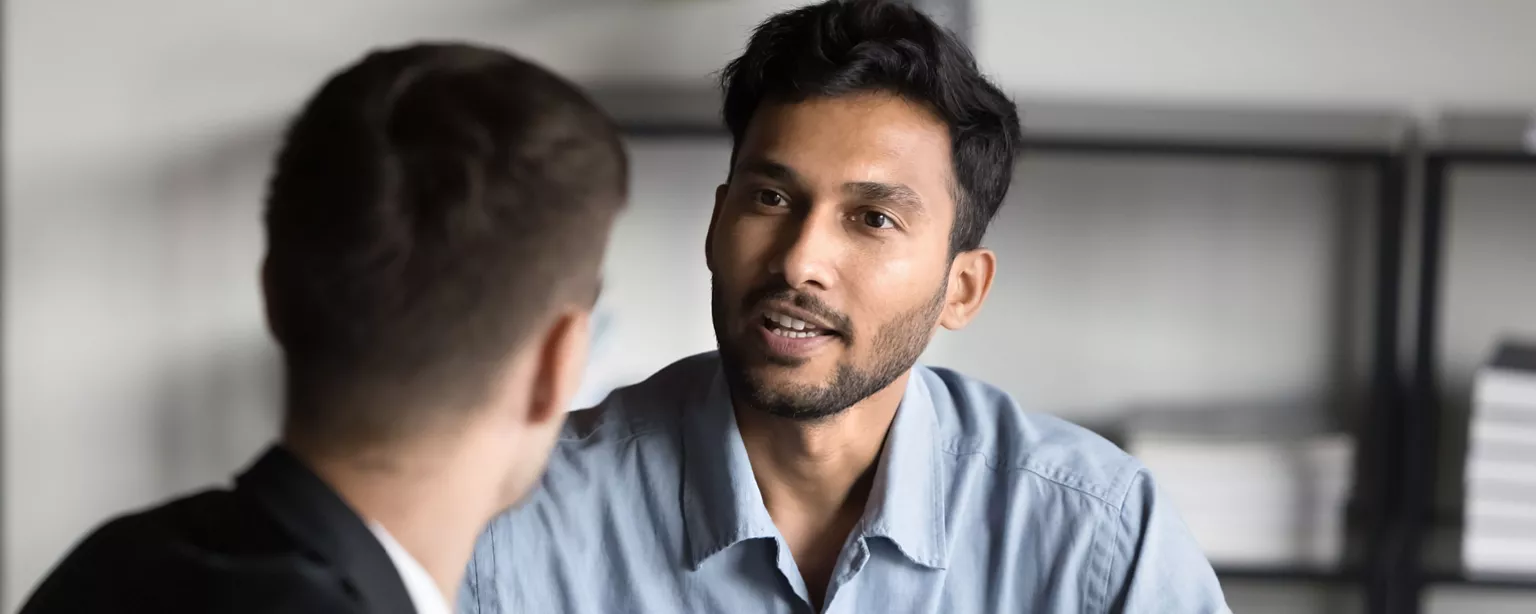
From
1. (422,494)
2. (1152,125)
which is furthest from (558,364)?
(1152,125)

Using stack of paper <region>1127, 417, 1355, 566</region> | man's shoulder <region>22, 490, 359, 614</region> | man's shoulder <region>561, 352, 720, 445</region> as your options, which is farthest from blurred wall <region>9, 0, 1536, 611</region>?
man's shoulder <region>22, 490, 359, 614</region>

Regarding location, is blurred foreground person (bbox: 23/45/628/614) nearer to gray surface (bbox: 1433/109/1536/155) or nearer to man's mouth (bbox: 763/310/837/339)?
man's mouth (bbox: 763/310/837/339)

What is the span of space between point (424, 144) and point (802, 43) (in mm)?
676

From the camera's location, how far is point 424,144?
765mm

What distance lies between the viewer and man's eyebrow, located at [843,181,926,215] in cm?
133

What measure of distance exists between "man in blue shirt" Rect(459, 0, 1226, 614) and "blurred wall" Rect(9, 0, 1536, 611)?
2.95ft

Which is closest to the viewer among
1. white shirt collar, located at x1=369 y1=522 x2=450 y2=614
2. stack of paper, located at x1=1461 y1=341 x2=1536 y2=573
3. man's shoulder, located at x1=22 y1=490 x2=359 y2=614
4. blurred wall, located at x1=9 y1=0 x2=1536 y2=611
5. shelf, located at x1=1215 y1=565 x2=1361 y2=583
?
man's shoulder, located at x1=22 y1=490 x2=359 y2=614

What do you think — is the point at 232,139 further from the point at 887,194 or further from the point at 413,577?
the point at 413,577

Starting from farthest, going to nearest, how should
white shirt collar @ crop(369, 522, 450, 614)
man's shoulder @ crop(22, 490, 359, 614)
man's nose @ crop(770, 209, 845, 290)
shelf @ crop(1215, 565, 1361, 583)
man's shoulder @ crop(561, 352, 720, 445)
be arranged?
shelf @ crop(1215, 565, 1361, 583) < man's shoulder @ crop(561, 352, 720, 445) < man's nose @ crop(770, 209, 845, 290) < white shirt collar @ crop(369, 522, 450, 614) < man's shoulder @ crop(22, 490, 359, 614)

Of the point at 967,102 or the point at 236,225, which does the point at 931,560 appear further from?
the point at 236,225

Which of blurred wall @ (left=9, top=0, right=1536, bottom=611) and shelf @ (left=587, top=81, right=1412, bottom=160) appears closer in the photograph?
shelf @ (left=587, top=81, right=1412, bottom=160)

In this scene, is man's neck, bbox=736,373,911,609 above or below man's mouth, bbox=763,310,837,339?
below

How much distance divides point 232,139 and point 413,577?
5.58ft

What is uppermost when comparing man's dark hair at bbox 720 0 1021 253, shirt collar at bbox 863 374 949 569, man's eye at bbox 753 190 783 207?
man's dark hair at bbox 720 0 1021 253
